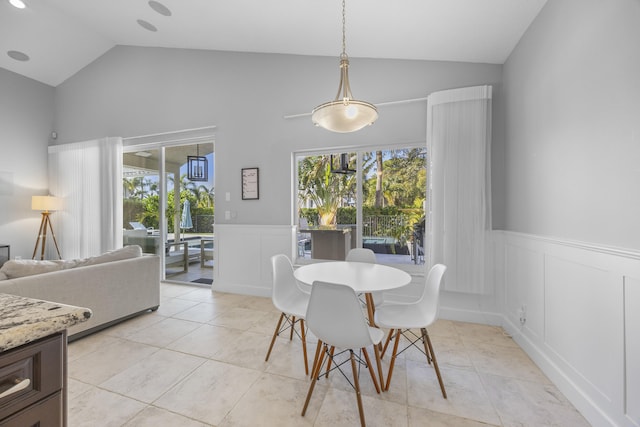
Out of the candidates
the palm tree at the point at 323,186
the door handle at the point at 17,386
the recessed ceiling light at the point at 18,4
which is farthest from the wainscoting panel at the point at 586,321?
the recessed ceiling light at the point at 18,4

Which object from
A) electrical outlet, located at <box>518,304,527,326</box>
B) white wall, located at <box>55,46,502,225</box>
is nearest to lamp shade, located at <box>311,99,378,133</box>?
white wall, located at <box>55,46,502,225</box>

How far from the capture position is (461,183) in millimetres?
2883

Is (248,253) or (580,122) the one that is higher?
(580,122)

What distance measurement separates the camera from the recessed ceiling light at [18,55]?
14.3 ft

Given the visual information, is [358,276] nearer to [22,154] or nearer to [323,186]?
[323,186]

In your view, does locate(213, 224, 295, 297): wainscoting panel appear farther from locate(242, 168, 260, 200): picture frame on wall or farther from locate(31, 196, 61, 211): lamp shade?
locate(31, 196, 61, 211): lamp shade

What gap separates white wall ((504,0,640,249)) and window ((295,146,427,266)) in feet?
3.40

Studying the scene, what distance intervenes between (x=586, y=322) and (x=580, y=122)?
1198 mm

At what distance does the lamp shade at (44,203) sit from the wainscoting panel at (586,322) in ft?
21.9

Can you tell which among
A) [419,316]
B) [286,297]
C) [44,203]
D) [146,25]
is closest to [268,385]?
[286,297]

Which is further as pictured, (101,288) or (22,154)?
(22,154)

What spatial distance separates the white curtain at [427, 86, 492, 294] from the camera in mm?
2809

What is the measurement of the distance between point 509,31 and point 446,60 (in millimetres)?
641

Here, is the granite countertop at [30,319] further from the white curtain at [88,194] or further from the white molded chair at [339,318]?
the white curtain at [88,194]
